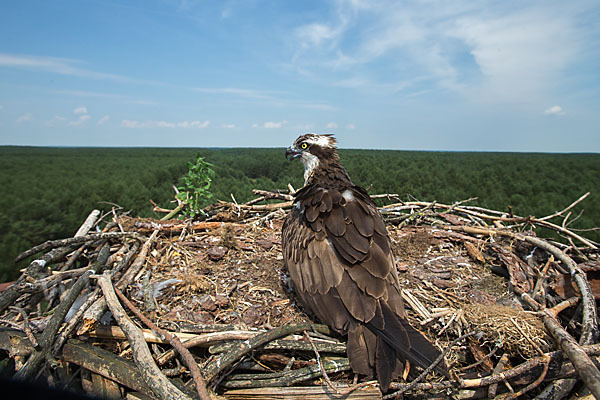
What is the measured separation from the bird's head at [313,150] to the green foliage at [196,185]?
141cm

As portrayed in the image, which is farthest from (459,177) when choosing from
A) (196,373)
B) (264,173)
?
(196,373)

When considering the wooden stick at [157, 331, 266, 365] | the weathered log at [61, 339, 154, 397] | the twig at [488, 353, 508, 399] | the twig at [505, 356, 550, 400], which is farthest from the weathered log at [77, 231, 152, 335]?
the twig at [505, 356, 550, 400]

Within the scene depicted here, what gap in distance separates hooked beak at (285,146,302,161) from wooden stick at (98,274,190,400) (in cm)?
273

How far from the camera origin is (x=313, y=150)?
424 centimetres

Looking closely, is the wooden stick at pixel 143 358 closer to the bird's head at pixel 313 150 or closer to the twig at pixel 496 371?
the twig at pixel 496 371

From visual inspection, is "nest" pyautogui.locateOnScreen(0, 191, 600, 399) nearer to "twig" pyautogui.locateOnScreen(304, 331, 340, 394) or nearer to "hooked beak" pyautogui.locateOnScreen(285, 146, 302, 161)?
"twig" pyautogui.locateOnScreen(304, 331, 340, 394)

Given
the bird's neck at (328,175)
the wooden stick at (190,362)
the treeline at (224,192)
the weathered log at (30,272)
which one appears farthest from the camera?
the treeline at (224,192)

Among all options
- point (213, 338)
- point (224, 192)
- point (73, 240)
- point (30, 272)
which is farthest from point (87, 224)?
point (224, 192)

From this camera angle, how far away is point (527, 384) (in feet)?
7.52

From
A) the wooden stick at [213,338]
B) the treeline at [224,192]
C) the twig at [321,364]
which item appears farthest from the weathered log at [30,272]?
the twig at [321,364]

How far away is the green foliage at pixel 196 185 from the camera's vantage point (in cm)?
476

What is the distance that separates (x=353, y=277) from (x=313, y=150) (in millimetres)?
2153

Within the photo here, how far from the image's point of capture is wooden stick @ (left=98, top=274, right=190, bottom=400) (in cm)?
191

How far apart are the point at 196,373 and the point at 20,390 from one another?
5.18 feet
